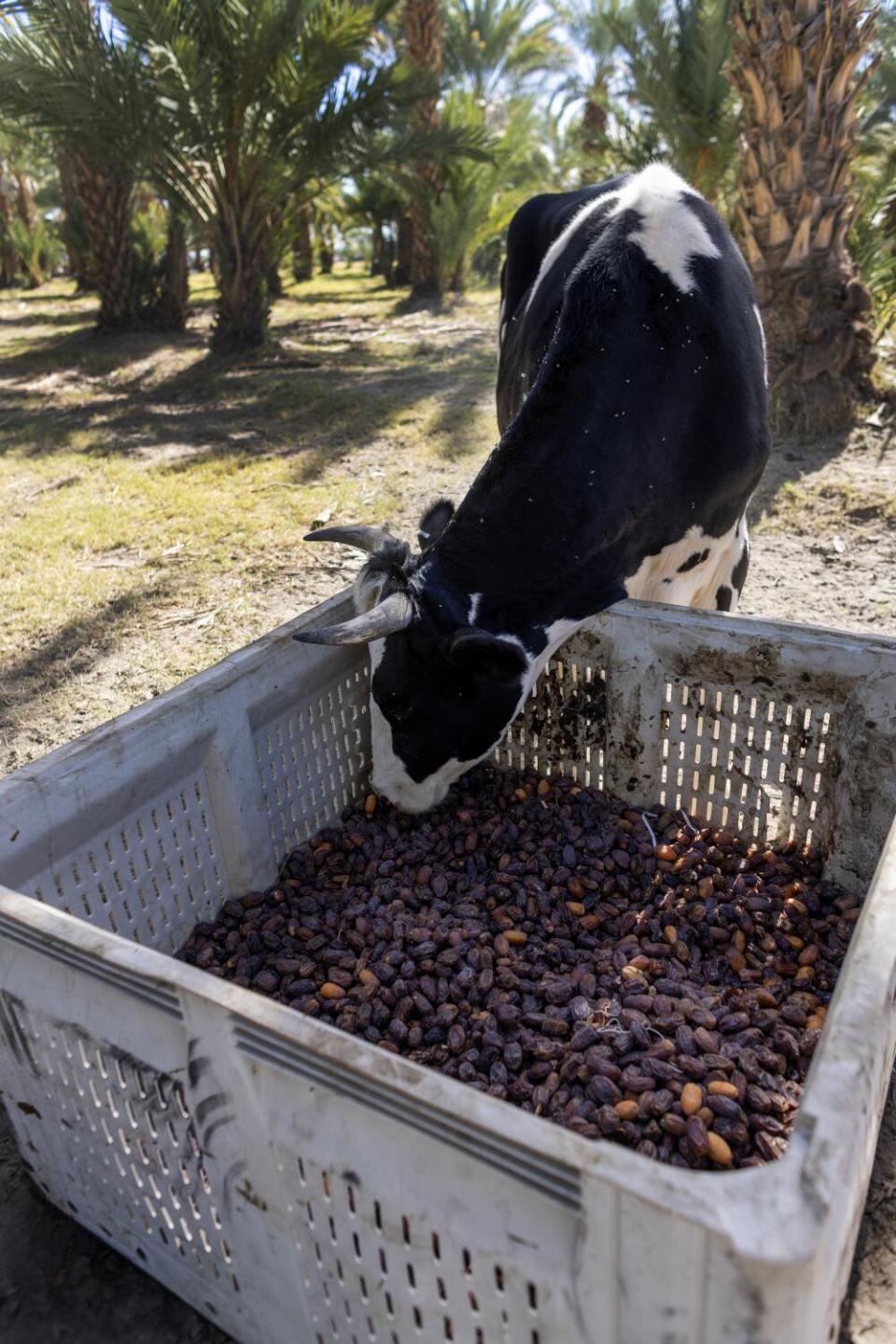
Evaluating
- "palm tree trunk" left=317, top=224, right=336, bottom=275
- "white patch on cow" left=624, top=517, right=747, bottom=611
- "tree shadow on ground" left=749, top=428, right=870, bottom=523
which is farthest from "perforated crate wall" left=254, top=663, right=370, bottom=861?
"palm tree trunk" left=317, top=224, right=336, bottom=275

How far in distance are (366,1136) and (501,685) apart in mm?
1692

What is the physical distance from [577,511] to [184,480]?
471cm

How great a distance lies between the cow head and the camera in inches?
110

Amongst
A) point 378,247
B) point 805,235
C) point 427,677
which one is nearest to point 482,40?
point 378,247

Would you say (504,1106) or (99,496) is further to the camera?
(99,496)

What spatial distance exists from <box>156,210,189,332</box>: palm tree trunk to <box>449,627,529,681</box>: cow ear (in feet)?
41.0

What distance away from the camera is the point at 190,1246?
1763mm

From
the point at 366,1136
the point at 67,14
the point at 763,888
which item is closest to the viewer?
the point at 366,1136

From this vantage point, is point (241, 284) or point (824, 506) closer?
point (824, 506)

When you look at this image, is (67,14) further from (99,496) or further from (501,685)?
(501,685)

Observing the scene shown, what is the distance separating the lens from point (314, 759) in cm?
300

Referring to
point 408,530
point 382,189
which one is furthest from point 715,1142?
point 382,189

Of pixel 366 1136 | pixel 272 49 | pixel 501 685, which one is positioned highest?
pixel 272 49

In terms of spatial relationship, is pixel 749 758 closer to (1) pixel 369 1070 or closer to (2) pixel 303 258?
(1) pixel 369 1070
